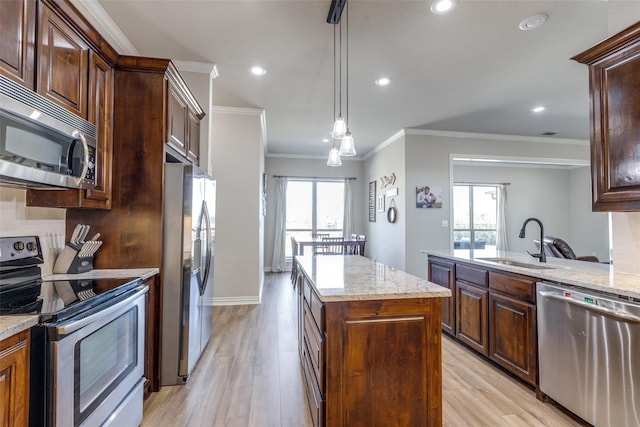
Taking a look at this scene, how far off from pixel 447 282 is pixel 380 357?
1846 millimetres

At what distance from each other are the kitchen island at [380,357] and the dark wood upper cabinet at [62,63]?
5.77 ft

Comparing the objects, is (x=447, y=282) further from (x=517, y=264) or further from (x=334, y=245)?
(x=334, y=245)

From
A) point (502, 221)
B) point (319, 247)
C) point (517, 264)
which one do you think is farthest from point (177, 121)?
point (502, 221)

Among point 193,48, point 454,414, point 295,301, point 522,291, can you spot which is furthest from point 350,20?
point 295,301

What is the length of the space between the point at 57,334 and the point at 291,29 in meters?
2.55

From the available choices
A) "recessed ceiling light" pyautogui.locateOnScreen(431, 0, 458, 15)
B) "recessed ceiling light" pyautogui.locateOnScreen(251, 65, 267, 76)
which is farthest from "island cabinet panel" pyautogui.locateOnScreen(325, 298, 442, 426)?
"recessed ceiling light" pyautogui.locateOnScreen(251, 65, 267, 76)

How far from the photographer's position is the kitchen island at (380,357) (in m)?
1.48

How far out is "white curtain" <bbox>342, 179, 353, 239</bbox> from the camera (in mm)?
7441

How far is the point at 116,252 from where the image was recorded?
2.16 meters

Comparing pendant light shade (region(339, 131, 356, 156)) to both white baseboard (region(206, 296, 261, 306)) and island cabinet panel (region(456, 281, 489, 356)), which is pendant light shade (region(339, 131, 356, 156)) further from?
white baseboard (region(206, 296, 261, 306))

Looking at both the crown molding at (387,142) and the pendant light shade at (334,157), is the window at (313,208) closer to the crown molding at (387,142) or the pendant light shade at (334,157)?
the crown molding at (387,142)

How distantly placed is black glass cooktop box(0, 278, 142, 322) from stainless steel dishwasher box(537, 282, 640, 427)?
2.67 meters

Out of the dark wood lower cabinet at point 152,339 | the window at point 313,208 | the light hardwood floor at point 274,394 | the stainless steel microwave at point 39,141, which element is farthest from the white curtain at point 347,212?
the stainless steel microwave at point 39,141

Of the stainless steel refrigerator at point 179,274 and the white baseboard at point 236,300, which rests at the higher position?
the stainless steel refrigerator at point 179,274
